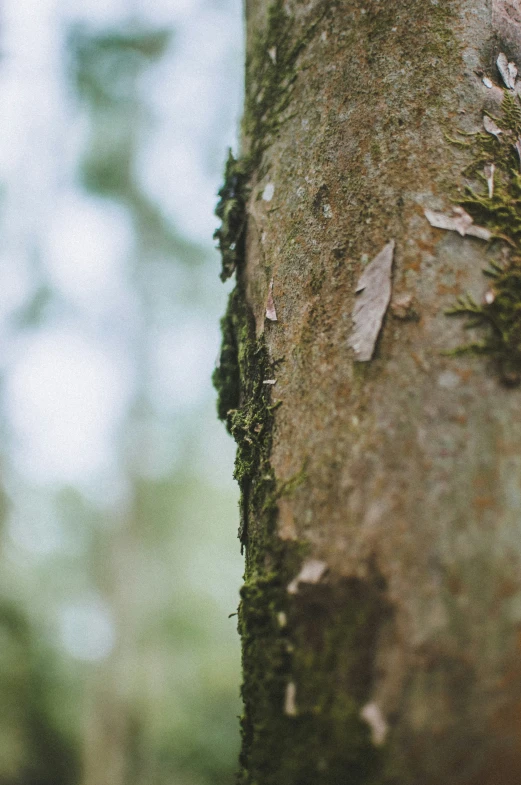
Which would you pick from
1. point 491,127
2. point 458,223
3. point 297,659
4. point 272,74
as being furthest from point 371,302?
point 272,74

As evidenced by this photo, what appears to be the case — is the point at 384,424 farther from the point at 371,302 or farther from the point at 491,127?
the point at 491,127

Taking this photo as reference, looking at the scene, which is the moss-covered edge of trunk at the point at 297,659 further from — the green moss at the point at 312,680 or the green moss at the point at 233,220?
the green moss at the point at 233,220

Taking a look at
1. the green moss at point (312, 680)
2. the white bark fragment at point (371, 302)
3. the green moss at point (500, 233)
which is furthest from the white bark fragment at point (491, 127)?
A: the green moss at point (312, 680)

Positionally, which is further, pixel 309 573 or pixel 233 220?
pixel 233 220

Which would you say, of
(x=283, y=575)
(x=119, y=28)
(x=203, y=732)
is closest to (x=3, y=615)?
(x=203, y=732)

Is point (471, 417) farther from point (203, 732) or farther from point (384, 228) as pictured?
point (203, 732)

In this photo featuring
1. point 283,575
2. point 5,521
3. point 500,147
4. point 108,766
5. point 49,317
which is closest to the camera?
point 283,575
